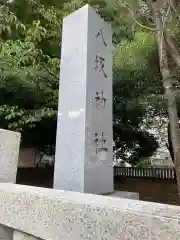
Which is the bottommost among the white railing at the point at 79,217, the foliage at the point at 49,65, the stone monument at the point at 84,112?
the white railing at the point at 79,217

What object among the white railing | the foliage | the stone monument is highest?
the foliage

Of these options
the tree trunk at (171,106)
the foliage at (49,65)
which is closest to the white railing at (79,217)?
the tree trunk at (171,106)

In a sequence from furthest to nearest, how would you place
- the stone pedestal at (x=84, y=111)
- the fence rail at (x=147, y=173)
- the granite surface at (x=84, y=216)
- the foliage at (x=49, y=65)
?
the fence rail at (x=147, y=173)
the foliage at (x=49, y=65)
the stone pedestal at (x=84, y=111)
the granite surface at (x=84, y=216)

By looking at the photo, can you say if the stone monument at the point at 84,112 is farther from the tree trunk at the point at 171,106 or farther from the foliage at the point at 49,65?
the foliage at the point at 49,65

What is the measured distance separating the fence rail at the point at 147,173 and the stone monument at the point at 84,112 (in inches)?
219

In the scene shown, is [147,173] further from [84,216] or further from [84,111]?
[84,216]

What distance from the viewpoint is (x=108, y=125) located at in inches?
131

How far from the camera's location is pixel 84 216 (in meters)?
1.26

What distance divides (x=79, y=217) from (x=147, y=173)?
7.69 m

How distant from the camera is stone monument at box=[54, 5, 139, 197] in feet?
9.36

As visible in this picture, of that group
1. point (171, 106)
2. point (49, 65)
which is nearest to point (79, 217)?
Answer: point (171, 106)

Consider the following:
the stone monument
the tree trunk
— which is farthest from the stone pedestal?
the tree trunk

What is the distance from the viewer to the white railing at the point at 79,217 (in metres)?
1.04

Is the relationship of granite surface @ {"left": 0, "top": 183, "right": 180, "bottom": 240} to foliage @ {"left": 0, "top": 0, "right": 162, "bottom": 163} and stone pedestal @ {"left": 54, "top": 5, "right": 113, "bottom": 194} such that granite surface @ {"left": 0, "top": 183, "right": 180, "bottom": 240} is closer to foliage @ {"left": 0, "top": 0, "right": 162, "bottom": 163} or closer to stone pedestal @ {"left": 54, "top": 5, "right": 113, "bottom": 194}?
stone pedestal @ {"left": 54, "top": 5, "right": 113, "bottom": 194}
